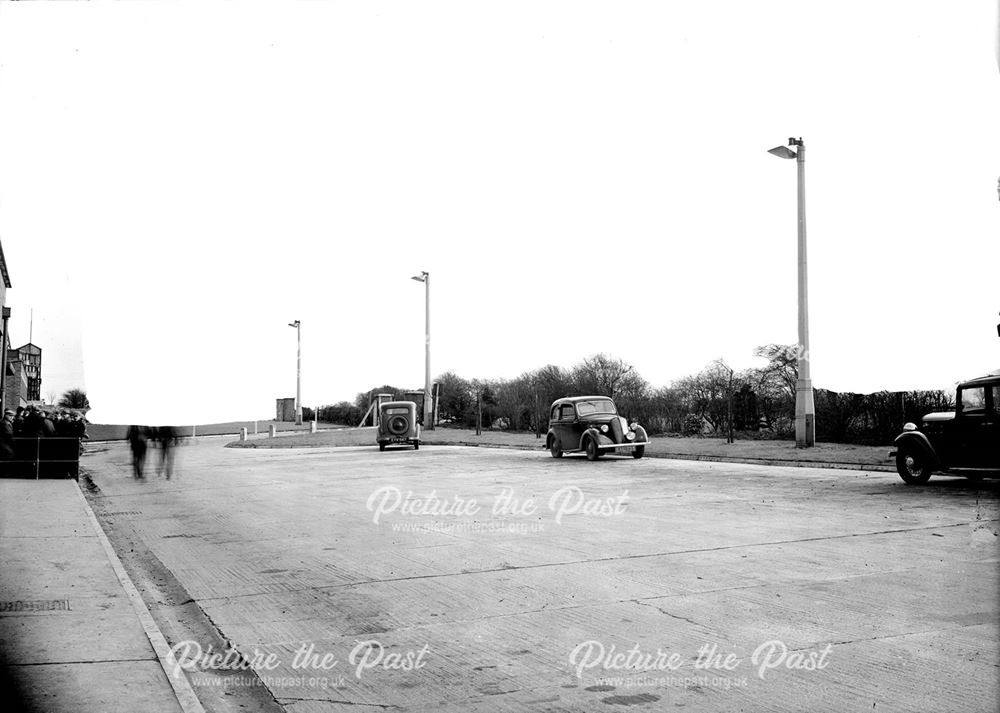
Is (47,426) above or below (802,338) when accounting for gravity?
below

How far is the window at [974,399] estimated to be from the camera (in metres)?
14.5

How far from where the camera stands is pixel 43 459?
1980cm

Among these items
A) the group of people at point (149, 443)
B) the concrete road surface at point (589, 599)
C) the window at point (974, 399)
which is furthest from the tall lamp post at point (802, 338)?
the group of people at point (149, 443)

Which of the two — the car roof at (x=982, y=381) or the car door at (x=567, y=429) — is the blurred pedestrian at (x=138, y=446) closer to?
the car door at (x=567, y=429)

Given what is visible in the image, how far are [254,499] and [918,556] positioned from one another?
1141cm

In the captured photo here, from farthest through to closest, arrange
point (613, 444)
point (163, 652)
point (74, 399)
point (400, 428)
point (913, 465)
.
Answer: point (400, 428), point (613, 444), point (913, 465), point (74, 399), point (163, 652)

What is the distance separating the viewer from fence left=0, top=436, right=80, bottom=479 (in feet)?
63.6

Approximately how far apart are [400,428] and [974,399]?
24.8 metres

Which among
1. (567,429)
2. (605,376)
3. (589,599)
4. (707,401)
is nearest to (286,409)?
(605,376)

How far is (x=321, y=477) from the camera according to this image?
2117 cm

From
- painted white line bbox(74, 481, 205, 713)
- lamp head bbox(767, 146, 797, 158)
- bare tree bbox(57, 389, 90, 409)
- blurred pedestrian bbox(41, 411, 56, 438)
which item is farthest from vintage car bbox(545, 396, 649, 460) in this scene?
painted white line bbox(74, 481, 205, 713)

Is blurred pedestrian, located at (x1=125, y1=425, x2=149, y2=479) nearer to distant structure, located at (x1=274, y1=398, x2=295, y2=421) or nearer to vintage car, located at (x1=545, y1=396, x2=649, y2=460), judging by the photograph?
vintage car, located at (x1=545, y1=396, x2=649, y2=460)

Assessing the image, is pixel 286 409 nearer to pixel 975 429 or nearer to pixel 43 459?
pixel 43 459

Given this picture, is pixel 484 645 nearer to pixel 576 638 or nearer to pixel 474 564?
pixel 576 638
